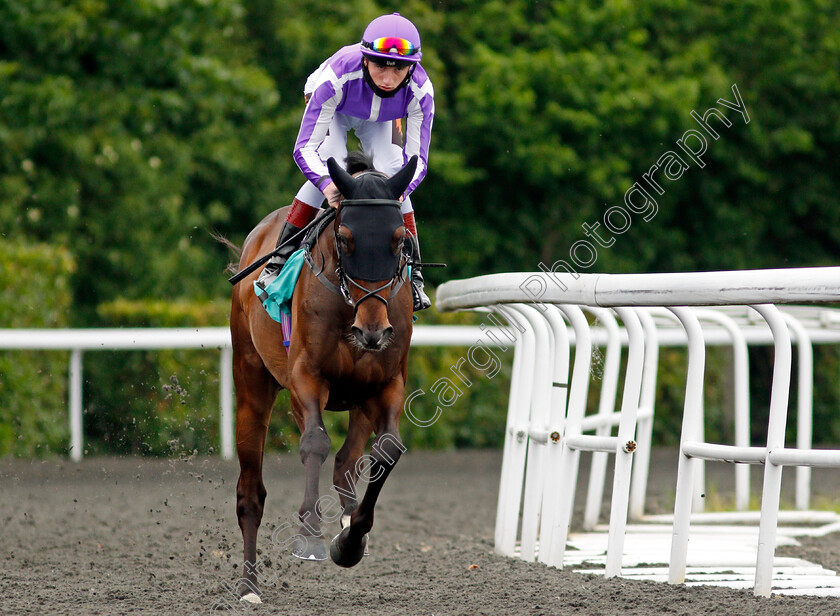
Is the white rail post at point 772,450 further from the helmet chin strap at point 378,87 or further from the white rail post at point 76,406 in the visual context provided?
the white rail post at point 76,406

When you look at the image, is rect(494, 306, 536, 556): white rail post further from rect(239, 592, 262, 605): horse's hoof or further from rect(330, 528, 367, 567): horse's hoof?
rect(239, 592, 262, 605): horse's hoof

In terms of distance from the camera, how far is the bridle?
4.30 meters

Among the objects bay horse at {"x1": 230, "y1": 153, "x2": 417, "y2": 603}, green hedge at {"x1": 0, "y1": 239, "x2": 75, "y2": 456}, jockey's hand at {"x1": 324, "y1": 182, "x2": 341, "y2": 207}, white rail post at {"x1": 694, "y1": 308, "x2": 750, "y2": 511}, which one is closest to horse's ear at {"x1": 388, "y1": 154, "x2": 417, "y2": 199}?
bay horse at {"x1": 230, "y1": 153, "x2": 417, "y2": 603}

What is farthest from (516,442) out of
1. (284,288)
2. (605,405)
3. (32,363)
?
(32,363)

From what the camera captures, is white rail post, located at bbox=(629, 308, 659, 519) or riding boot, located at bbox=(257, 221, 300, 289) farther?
white rail post, located at bbox=(629, 308, 659, 519)

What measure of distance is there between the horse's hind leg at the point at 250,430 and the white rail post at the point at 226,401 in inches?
185

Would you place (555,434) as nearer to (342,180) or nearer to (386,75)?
(342,180)

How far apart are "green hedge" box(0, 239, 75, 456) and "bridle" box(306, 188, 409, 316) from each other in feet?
20.9

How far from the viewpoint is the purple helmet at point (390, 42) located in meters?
4.66

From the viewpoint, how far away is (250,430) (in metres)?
→ 5.45

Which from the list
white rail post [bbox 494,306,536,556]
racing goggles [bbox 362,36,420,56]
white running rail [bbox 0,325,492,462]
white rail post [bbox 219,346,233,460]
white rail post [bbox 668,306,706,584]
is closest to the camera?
white rail post [bbox 668,306,706,584]

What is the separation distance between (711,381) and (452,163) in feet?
14.3

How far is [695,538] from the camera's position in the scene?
615 centimetres

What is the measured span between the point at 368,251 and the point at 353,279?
0.12 m
